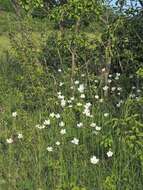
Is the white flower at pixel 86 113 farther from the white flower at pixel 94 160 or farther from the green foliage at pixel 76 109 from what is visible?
the white flower at pixel 94 160

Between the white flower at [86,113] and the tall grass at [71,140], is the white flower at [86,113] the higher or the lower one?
the higher one

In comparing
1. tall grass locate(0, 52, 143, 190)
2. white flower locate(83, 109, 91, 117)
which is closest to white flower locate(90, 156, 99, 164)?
tall grass locate(0, 52, 143, 190)

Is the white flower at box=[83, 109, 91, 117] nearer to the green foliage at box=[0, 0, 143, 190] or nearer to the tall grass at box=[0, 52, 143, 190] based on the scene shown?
the tall grass at box=[0, 52, 143, 190]

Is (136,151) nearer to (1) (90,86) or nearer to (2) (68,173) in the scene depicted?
(2) (68,173)

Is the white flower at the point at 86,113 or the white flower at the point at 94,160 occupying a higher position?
the white flower at the point at 86,113

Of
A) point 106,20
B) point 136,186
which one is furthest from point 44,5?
point 136,186

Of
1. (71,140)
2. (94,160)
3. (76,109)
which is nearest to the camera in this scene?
(94,160)

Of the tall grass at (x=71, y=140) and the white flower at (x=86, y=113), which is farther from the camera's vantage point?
the white flower at (x=86, y=113)

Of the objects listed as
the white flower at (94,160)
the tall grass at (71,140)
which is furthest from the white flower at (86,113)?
the white flower at (94,160)

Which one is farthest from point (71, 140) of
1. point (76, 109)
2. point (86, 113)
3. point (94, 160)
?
point (94, 160)

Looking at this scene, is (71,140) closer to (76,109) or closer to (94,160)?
(76,109)

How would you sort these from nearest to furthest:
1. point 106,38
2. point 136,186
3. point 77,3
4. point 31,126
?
point 136,186, point 31,126, point 77,3, point 106,38

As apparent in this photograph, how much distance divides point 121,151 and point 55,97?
236cm

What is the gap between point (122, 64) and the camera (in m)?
8.99
